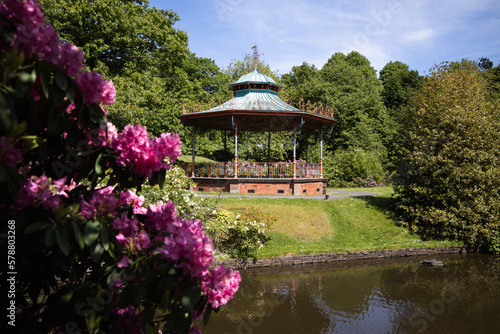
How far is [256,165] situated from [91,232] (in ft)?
55.1

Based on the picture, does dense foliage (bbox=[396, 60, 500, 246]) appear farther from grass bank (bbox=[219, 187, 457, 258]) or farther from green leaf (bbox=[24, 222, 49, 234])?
green leaf (bbox=[24, 222, 49, 234])

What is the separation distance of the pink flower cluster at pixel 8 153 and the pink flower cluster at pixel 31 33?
1.58ft

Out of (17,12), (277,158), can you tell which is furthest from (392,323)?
(277,158)

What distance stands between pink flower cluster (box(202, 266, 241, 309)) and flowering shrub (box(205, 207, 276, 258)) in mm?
9167

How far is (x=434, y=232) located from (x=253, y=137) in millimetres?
22867

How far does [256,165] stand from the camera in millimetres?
18531

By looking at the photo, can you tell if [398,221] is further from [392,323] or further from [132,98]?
[132,98]

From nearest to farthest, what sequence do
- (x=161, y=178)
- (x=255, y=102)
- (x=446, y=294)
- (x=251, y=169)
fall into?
1. (x=161, y=178)
2. (x=446, y=294)
3. (x=251, y=169)
4. (x=255, y=102)

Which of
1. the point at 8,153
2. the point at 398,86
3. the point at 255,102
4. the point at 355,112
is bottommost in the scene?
the point at 8,153

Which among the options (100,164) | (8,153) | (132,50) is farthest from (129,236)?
(132,50)

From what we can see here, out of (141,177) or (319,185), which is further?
(319,185)

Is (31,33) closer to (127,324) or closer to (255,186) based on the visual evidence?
(127,324)

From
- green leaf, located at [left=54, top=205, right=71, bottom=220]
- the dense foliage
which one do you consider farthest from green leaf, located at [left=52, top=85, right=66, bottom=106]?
the dense foliage

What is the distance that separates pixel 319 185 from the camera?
1952 cm
